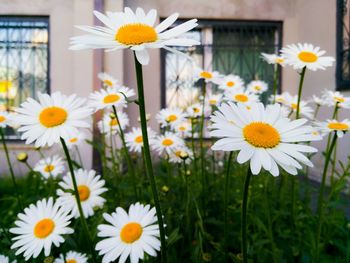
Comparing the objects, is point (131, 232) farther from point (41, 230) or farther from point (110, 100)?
point (110, 100)

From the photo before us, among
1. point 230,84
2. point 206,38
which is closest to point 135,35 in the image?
point 230,84

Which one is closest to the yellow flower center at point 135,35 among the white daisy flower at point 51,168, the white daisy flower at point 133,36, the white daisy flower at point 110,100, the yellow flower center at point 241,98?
the white daisy flower at point 133,36

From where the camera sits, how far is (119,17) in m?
0.62

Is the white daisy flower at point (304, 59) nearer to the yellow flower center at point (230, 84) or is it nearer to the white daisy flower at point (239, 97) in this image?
the white daisy flower at point (239, 97)

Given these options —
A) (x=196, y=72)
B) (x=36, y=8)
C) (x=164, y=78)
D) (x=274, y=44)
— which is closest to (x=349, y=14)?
(x=274, y=44)

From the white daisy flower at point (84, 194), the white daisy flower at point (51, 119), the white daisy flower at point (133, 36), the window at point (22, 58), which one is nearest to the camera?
the white daisy flower at point (133, 36)

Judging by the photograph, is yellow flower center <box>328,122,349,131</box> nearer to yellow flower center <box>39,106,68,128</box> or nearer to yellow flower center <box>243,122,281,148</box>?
yellow flower center <box>243,122,281,148</box>

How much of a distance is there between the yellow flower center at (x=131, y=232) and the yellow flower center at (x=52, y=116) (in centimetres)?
26

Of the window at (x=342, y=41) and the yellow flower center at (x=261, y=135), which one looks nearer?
the yellow flower center at (x=261, y=135)

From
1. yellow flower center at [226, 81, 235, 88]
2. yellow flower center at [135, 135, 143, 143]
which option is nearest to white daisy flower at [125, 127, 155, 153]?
yellow flower center at [135, 135, 143, 143]

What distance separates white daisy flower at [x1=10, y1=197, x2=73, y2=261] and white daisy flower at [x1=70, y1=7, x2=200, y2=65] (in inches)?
15.4

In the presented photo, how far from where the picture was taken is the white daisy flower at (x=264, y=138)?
50 centimetres

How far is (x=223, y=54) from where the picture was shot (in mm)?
4328

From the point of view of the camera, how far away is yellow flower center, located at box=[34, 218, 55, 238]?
763 mm
